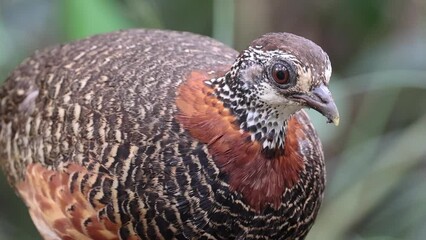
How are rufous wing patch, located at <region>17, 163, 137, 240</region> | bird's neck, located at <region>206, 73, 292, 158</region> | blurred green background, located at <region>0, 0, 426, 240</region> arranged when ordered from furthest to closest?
blurred green background, located at <region>0, 0, 426, 240</region> → rufous wing patch, located at <region>17, 163, 137, 240</region> → bird's neck, located at <region>206, 73, 292, 158</region>

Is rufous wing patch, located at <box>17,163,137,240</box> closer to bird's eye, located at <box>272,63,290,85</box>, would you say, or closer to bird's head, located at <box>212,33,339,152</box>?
bird's head, located at <box>212,33,339,152</box>

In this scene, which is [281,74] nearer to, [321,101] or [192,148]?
[321,101]

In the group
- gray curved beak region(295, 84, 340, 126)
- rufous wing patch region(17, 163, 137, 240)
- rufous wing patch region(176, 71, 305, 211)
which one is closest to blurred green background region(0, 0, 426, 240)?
rufous wing patch region(17, 163, 137, 240)

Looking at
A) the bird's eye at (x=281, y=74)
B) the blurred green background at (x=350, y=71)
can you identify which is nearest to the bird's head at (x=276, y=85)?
the bird's eye at (x=281, y=74)

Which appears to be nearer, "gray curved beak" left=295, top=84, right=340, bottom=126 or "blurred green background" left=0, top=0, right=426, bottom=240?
"gray curved beak" left=295, top=84, right=340, bottom=126

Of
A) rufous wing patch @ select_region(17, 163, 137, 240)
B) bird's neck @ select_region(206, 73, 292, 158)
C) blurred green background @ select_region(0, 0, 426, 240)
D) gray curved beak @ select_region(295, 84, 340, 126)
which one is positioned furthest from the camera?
blurred green background @ select_region(0, 0, 426, 240)

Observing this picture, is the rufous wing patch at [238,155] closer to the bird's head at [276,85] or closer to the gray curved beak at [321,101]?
the bird's head at [276,85]

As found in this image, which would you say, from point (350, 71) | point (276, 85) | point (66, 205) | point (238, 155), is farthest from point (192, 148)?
point (350, 71)
